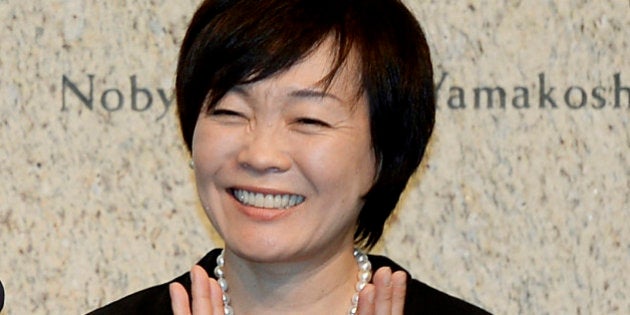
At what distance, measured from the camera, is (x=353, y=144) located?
1347 millimetres

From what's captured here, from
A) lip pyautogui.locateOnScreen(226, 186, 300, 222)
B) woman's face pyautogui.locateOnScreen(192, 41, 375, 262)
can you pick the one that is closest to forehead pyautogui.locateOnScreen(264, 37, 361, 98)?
woman's face pyautogui.locateOnScreen(192, 41, 375, 262)

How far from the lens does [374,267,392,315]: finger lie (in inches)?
48.6

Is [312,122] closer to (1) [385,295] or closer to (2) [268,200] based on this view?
(2) [268,200]

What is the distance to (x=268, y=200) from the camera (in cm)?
133

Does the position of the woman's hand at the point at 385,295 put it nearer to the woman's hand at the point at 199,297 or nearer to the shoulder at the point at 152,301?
the woman's hand at the point at 199,297

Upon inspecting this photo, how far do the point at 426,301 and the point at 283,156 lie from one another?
0.29 m

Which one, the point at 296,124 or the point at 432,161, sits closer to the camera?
the point at 296,124

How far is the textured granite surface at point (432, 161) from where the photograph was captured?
179 cm

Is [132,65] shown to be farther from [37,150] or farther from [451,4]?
[451,4]

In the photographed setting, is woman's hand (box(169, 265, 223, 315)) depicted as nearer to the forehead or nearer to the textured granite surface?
the forehead

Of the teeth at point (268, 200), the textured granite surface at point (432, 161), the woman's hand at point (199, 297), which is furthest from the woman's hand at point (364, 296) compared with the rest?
the textured granite surface at point (432, 161)

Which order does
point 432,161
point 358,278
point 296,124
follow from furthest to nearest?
point 432,161, point 358,278, point 296,124

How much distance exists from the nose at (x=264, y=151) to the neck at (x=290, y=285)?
0.13m

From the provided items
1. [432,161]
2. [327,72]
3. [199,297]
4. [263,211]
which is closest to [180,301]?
[199,297]
